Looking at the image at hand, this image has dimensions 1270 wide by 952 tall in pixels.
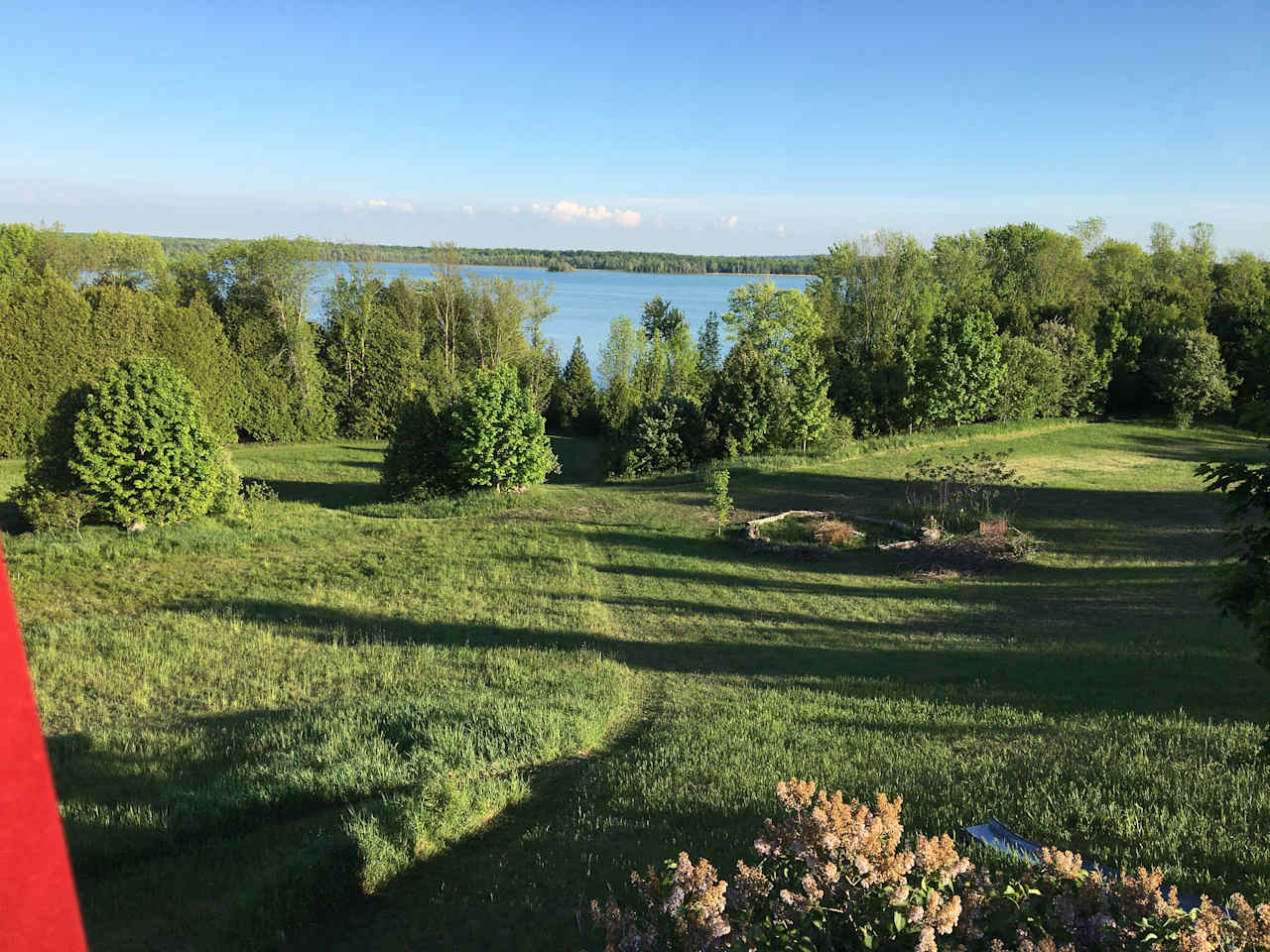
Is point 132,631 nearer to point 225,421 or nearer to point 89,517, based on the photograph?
point 89,517

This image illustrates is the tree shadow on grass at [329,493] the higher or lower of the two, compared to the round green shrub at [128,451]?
lower

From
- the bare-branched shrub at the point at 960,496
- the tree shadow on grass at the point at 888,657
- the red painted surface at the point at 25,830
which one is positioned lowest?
the tree shadow on grass at the point at 888,657

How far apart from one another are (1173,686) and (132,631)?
1557 cm

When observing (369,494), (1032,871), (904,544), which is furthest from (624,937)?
(369,494)

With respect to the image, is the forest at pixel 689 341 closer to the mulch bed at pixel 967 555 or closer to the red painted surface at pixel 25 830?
the mulch bed at pixel 967 555

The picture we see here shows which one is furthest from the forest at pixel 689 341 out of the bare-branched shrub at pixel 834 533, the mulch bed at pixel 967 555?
the mulch bed at pixel 967 555

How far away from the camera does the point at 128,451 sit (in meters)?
20.3

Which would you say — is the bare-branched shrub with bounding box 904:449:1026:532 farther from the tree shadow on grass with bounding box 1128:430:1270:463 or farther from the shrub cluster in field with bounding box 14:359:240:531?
the shrub cluster in field with bounding box 14:359:240:531

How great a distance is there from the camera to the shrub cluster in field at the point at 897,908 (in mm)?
3270

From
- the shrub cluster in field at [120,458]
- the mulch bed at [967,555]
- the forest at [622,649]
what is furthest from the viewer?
the shrub cluster in field at [120,458]

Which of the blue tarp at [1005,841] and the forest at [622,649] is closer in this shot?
the blue tarp at [1005,841]

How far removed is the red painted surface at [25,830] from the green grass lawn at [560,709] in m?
4.37

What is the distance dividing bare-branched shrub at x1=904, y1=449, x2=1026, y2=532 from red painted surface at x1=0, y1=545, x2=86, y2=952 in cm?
1974

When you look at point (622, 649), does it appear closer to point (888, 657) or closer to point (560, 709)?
point (560, 709)
